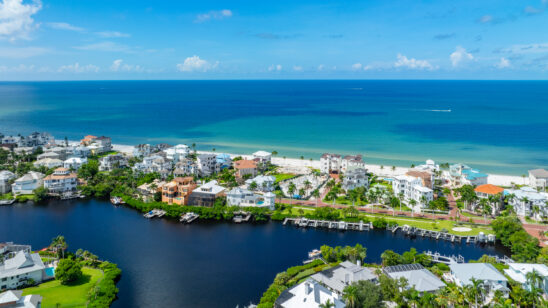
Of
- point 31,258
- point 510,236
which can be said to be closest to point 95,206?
point 31,258

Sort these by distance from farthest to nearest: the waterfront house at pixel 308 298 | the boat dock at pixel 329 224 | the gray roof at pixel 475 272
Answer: the boat dock at pixel 329 224, the gray roof at pixel 475 272, the waterfront house at pixel 308 298

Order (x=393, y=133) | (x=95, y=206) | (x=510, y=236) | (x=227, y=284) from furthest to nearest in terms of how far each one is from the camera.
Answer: (x=393, y=133) → (x=95, y=206) → (x=510, y=236) → (x=227, y=284)

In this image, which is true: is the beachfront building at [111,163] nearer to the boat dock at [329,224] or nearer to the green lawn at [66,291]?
the boat dock at [329,224]

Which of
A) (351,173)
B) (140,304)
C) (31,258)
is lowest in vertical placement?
(140,304)

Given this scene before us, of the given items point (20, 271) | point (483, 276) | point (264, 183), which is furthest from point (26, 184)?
point (483, 276)

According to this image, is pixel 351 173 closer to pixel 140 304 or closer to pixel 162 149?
pixel 140 304

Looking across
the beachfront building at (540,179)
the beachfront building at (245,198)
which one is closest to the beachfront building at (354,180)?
the beachfront building at (245,198)
